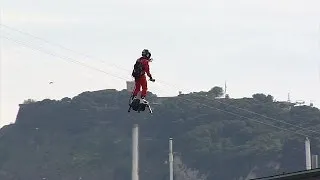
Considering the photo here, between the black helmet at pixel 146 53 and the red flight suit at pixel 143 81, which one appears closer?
the black helmet at pixel 146 53

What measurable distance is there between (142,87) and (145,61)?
1468 mm

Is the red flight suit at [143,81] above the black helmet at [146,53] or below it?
below

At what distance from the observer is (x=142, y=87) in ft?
114

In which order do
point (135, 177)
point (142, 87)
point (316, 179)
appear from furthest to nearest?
point (135, 177) < point (142, 87) < point (316, 179)

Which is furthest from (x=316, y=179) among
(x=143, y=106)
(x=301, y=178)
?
(x=143, y=106)

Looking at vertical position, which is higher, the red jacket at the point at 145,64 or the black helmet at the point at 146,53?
the black helmet at the point at 146,53

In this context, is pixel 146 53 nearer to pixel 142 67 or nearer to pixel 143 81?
pixel 142 67

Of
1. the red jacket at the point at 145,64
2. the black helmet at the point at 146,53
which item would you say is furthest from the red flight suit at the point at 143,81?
the black helmet at the point at 146,53

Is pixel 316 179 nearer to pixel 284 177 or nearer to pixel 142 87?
pixel 284 177

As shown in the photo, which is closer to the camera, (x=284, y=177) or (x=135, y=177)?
(x=284, y=177)

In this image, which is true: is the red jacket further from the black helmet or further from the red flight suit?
the black helmet

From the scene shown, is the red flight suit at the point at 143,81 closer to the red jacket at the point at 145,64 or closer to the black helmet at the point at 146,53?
the red jacket at the point at 145,64

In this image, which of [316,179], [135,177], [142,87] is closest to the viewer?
[316,179]

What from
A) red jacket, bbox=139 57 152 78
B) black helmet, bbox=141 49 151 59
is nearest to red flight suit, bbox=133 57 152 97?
red jacket, bbox=139 57 152 78
